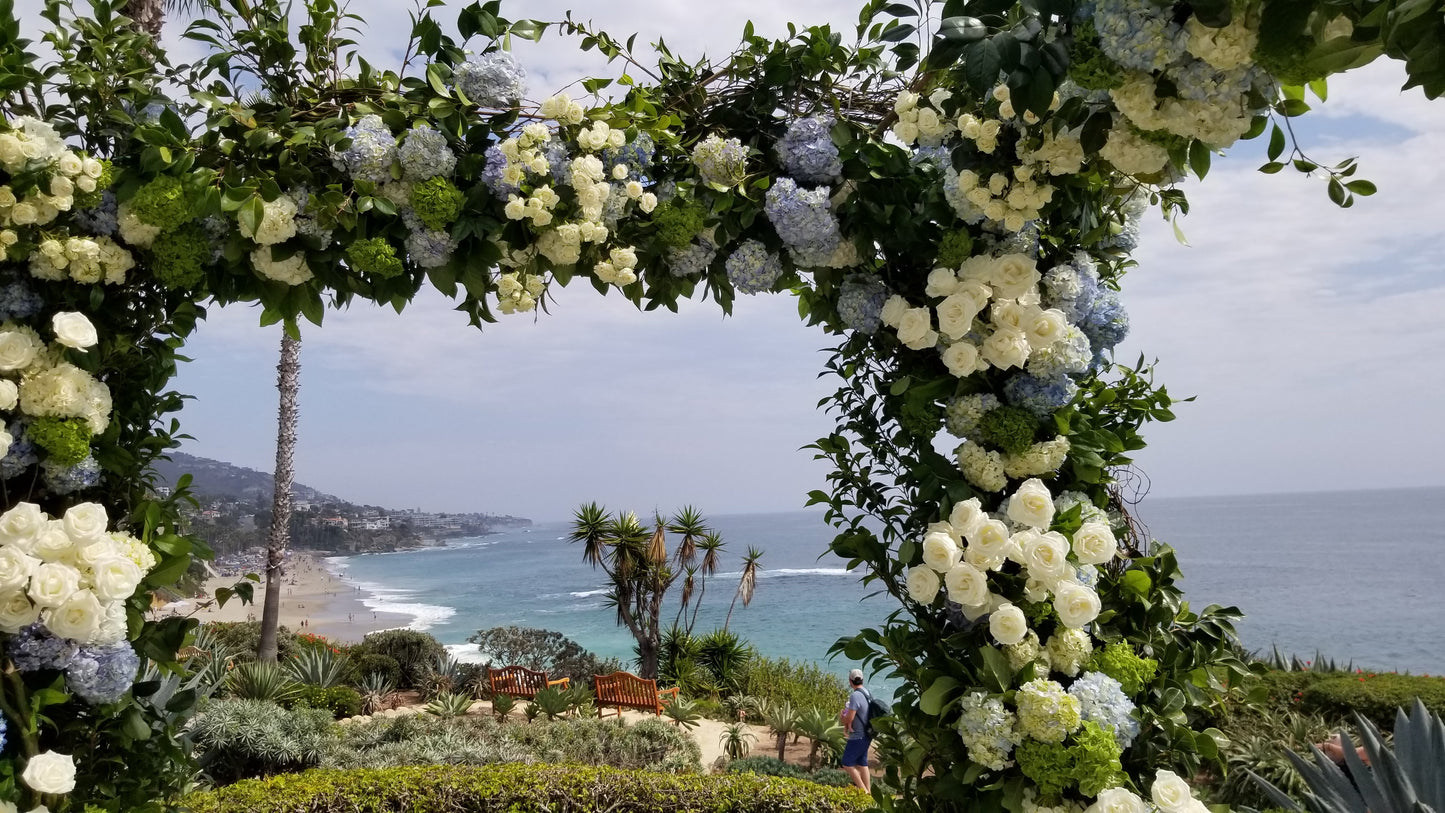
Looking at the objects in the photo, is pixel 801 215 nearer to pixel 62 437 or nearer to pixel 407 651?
pixel 62 437

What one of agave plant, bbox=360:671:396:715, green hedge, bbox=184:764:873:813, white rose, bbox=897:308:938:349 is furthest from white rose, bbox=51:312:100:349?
agave plant, bbox=360:671:396:715

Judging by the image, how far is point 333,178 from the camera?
2.16 metres

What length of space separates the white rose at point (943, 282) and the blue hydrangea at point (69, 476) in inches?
81.5

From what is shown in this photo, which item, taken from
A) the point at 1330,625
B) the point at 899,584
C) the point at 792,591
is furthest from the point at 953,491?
the point at 792,591

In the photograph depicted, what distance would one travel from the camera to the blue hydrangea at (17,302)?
6.64ft

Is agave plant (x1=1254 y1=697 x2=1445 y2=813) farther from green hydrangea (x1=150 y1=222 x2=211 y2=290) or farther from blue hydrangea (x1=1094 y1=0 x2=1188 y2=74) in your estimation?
green hydrangea (x1=150 y1=222 x2=211 y2=290)

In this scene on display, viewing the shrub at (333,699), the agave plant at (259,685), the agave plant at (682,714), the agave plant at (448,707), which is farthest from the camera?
the agave plant at (682,714)

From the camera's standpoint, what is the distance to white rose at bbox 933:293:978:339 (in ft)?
6.50

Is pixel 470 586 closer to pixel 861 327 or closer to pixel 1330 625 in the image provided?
pixel 1330 625

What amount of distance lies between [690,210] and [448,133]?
0.62 m

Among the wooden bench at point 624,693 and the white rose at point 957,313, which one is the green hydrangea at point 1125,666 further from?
the wooden bench at point 624,693

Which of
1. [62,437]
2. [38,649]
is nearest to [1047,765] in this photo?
[38,649]

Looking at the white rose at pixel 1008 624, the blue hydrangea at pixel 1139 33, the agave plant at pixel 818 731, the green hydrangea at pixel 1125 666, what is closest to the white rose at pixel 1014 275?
the blue hydrangea at pixel 1139 33

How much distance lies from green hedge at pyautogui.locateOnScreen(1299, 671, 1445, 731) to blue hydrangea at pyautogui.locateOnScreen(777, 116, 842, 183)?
7954 mm
